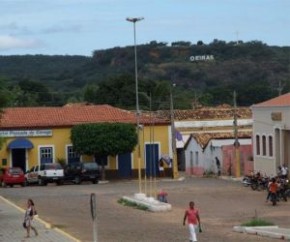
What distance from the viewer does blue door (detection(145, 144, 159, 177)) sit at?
59.7m

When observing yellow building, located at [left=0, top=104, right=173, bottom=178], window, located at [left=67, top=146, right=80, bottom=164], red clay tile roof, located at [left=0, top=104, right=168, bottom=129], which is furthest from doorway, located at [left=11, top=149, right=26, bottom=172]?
window, located at [left=67, top=146, right=80, bottom=164]

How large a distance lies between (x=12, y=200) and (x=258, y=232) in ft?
60.5

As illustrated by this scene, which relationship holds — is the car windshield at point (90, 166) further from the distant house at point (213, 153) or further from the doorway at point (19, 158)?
the distant house at point (213, 153)

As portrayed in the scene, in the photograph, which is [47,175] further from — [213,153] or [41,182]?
[213,153]

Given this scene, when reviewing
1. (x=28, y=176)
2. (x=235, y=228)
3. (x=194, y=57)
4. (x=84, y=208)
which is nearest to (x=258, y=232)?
(x=235, y=228)

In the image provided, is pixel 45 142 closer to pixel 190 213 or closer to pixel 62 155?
pixel 62 155

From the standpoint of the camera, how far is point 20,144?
5841cm

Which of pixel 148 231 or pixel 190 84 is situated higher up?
pixel 190 84

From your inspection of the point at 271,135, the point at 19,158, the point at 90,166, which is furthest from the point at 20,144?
the point at 271,135

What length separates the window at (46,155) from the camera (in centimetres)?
5972

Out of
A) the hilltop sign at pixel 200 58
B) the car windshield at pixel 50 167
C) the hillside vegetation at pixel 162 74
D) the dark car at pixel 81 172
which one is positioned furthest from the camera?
the hilltop sign at pixel 200 58

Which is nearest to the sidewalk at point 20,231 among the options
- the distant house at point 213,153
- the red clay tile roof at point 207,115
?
the distant house at point 213,153

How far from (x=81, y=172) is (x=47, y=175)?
2.35 metres

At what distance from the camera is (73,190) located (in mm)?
46906
